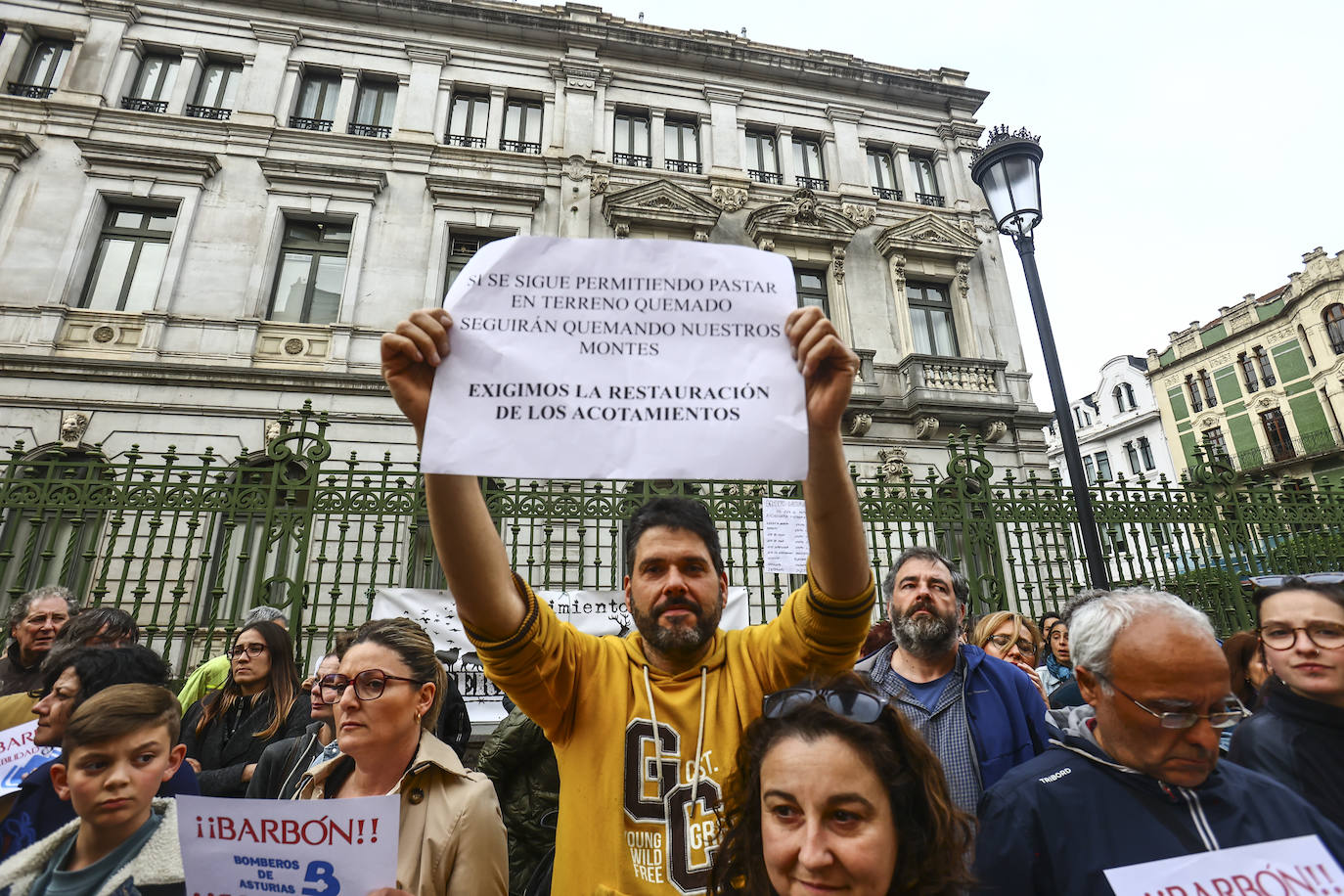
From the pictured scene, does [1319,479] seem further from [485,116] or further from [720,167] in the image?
[485,116]

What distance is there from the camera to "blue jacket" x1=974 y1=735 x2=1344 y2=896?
1572 mm

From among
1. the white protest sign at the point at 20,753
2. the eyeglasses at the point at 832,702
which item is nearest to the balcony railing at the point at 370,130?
the white protest sign at the point at 20,753

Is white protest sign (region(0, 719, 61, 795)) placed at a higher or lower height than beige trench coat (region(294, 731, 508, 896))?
higher

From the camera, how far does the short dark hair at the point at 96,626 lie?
11.8 ft

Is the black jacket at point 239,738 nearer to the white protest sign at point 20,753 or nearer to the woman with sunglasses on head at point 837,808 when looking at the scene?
the white protest sign at point 20,753

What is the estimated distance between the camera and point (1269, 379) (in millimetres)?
33594

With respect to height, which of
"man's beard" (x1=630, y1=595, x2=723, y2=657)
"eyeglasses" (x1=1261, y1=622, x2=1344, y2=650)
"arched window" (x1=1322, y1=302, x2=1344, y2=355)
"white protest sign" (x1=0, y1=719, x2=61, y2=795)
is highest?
"arched window" (x1=1322, y1=302, x2=1344, y2=355)

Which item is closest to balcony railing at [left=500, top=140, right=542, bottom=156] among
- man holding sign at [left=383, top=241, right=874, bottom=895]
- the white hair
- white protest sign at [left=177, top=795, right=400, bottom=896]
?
man holding sign at [left=383, top=241, right=874, bottom=895]

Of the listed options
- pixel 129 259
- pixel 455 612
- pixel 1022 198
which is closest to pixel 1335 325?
pixel 1022 198

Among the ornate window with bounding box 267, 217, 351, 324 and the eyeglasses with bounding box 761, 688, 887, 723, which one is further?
the ornate window with bounding box 267, 217, 351, 324

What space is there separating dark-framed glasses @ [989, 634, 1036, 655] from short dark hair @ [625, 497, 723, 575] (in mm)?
3375

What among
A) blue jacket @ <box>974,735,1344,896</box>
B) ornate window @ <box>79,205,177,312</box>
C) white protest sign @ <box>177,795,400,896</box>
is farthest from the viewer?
ornate window @ <box>79,205,177,312</box>

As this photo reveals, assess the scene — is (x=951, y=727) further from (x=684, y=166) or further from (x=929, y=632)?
(x=684, y=166)

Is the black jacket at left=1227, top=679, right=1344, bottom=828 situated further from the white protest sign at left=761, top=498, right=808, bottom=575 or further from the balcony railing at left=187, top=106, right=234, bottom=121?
the balcony railing at left=187, top=106, right=234, bottom=121
